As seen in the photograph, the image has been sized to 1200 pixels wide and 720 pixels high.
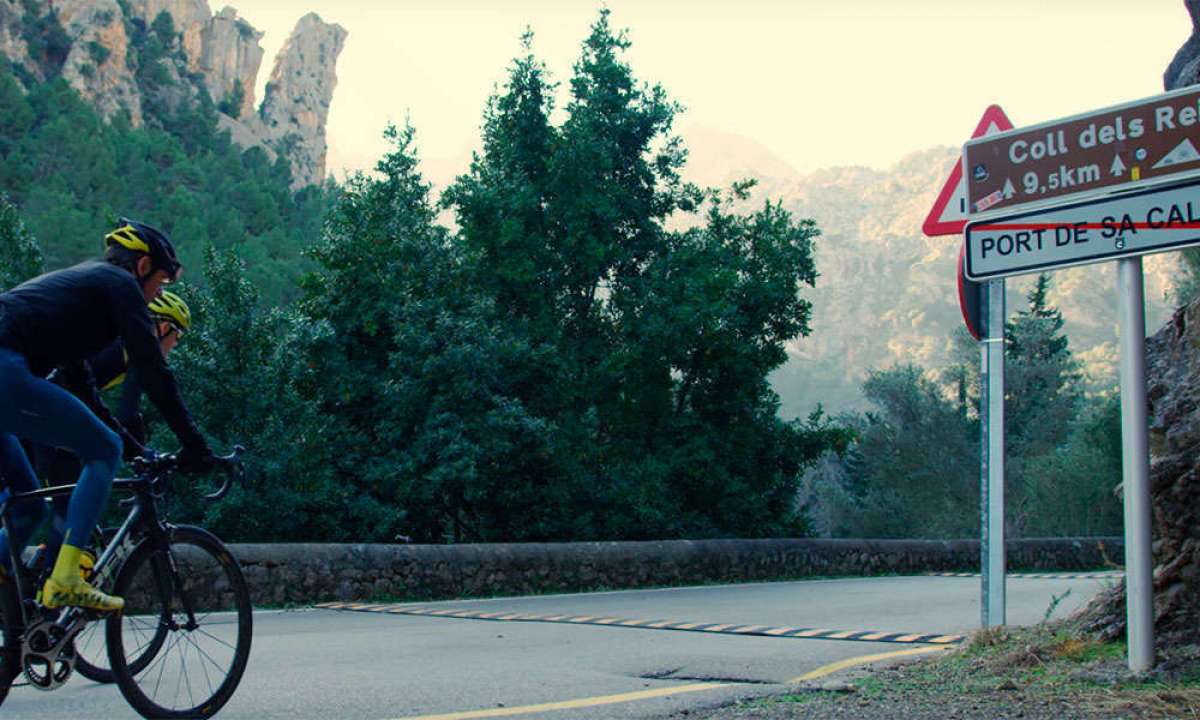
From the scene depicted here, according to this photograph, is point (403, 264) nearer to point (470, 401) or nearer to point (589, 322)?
point (470, 401)

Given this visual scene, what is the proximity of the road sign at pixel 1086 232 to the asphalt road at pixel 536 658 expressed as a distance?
217 cm

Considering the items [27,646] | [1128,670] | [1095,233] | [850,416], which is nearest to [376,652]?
[27,646]

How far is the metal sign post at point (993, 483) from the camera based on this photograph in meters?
6.05

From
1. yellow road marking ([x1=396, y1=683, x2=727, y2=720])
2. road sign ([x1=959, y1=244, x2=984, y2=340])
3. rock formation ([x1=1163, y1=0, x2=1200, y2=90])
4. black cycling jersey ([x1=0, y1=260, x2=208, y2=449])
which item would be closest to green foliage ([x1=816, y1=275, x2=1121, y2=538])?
rock formation ([x1=1163, y1=0, x2=1200, y2=90])

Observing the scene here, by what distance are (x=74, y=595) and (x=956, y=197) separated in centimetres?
453

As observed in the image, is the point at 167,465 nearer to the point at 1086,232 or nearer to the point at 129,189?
the point at 1086,232

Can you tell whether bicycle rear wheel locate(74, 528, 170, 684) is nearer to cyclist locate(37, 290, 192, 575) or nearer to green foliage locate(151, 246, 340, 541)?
cyclist locate(37, 290, 192, 575)

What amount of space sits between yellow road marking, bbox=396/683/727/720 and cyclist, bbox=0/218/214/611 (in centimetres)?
130

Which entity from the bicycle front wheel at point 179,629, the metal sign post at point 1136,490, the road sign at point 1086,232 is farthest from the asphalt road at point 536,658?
the road sign at point 1086,232

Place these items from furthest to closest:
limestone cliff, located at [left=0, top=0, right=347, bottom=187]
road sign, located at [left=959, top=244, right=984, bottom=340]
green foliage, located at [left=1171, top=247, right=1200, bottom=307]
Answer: limestone cliff, located at [left=0, top=0, right=347, bottom=187] < green foliage, located at [left=1171, top=247, right=1200, bottom=307] < road sign, located at [left=959, top=244, right=984, bottom=340]

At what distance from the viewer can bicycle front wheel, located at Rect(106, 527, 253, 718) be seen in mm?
4258

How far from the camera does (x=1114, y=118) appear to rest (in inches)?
190

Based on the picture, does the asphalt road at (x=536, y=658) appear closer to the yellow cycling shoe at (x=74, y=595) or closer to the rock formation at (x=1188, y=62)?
the yellow cycling shoe at (x=74, y=595)

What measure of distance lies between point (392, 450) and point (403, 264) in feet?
11.4
